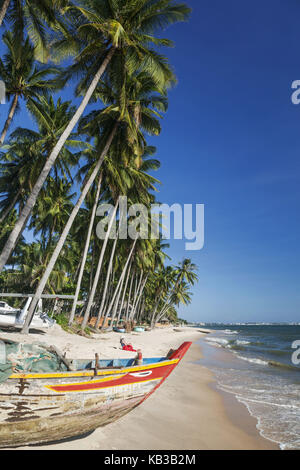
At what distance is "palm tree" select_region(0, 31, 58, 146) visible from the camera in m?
14.2

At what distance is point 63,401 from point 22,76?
1690 centimetres

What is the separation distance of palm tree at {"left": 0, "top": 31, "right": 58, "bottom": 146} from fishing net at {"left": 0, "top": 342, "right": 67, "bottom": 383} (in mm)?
12592

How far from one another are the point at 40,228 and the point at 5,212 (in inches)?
298

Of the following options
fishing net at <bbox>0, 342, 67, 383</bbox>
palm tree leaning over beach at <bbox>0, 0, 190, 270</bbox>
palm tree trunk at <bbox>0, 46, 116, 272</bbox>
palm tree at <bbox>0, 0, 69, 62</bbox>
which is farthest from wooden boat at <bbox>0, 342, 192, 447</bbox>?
palm tree at <bbox>0, 0, 69, 62</bbox>

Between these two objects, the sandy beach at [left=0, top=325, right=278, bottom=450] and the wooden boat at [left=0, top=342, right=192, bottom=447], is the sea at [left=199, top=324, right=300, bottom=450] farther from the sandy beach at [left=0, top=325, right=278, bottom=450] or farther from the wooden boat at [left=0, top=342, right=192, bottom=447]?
the wooden boat at [left=0, top=342, right=192, bottom=447]

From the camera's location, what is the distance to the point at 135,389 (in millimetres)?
6223

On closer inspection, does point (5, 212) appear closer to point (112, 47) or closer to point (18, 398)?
point (112, 47)

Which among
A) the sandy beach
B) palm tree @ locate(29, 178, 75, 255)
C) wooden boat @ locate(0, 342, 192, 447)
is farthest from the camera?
palm tree @ locate(29, 178, 75, 255)

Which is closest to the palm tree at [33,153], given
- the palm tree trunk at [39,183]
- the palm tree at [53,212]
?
the palm tree at [53,212]

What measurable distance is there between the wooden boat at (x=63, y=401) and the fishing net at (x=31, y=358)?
1.96 feet

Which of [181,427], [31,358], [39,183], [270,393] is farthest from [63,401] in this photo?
[270,393]

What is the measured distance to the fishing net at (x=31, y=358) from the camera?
5543 mm

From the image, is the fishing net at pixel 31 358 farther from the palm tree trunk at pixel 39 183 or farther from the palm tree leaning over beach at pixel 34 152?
the palm tree leaning over beach at pixel 34 152
